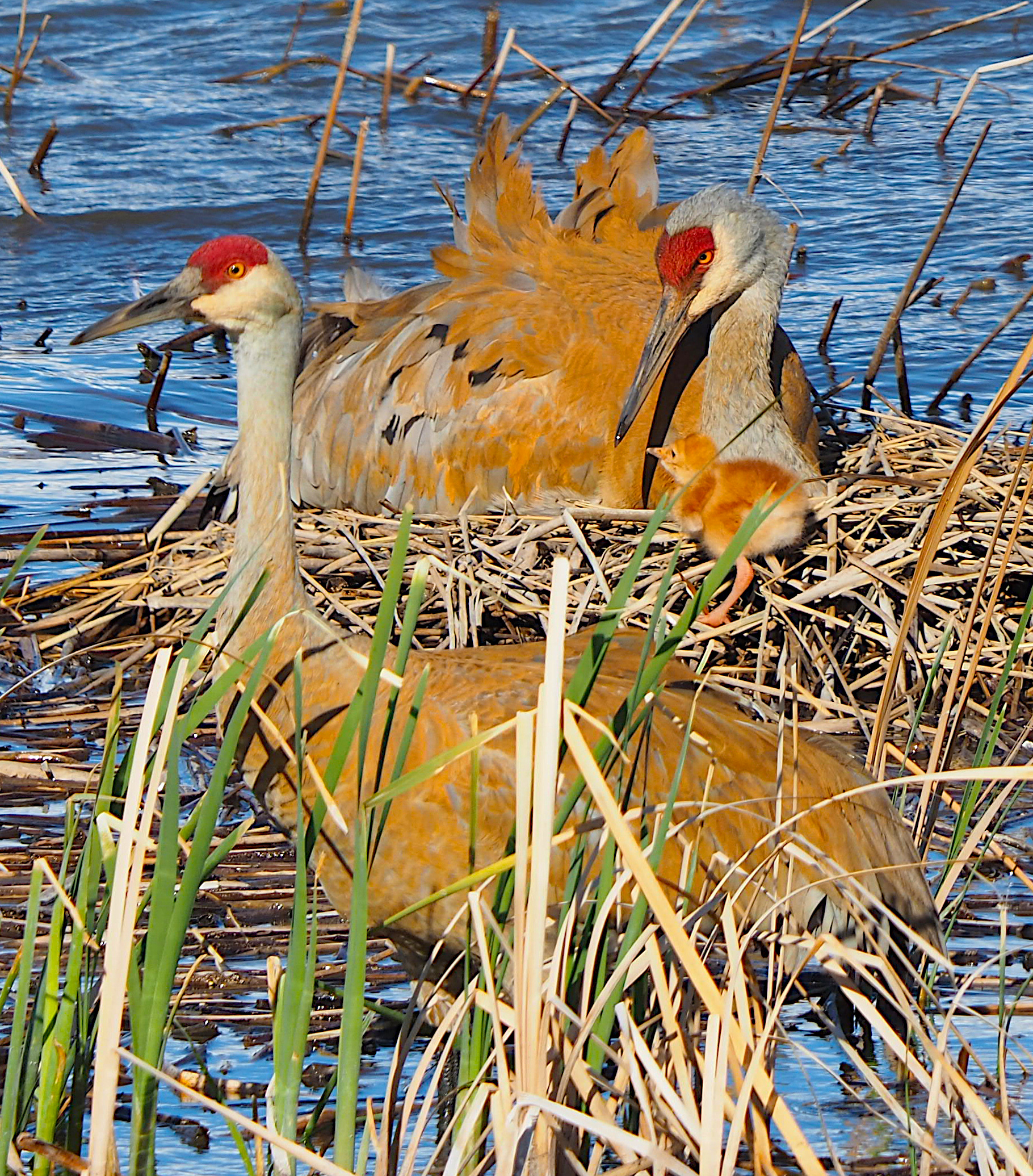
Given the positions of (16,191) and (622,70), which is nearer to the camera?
(16,191)

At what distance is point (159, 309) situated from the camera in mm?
3223

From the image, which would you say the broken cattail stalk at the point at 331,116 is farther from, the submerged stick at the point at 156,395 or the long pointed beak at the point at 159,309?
the long pointed beak at the point at 159,309

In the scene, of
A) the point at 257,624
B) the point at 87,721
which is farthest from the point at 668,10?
the point at 257,624

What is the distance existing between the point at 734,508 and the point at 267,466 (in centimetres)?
138

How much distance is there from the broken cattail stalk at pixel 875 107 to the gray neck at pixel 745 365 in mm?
4462

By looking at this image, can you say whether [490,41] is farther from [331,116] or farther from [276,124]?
[331,116]

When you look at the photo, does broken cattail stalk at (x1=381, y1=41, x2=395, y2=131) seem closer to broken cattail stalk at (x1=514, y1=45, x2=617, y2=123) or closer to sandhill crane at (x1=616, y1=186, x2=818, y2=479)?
broken cattail stalk at (x1=514, y1=45, x2=617, y2=123)

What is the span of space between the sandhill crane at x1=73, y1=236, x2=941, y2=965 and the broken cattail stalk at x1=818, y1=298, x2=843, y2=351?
3057 millimetres

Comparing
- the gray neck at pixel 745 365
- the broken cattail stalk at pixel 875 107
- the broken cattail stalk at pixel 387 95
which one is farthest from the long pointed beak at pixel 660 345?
the broken cattail stalk at pixel 875 107

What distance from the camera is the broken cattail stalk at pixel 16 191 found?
688 cm

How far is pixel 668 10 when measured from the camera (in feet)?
21.5

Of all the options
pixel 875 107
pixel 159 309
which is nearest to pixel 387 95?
pixel 875 107

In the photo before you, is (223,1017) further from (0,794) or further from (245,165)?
(245,165)

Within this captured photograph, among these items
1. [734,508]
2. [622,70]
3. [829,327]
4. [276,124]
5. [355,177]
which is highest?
[622,70]
